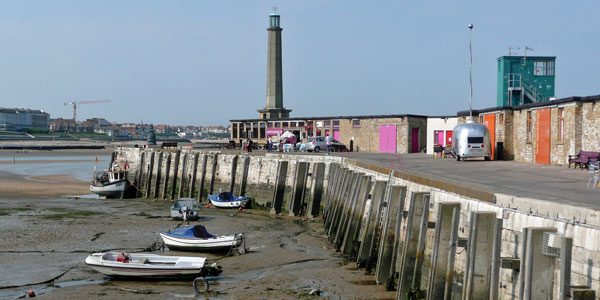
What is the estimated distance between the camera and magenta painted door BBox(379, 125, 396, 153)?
184 feet

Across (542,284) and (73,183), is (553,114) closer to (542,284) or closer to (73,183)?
(542,284)

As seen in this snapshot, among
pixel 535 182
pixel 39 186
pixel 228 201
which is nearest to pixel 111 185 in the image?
pixel 39 186

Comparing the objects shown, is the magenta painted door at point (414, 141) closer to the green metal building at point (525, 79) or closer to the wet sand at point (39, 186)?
the green metal building at point (525, 79)

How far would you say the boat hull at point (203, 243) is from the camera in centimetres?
2689

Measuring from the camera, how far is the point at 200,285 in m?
21.8

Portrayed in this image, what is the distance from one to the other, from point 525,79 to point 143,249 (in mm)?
40696

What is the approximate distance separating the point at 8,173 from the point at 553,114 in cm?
6600

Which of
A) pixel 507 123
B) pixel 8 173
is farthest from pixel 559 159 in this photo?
pixel 8 173

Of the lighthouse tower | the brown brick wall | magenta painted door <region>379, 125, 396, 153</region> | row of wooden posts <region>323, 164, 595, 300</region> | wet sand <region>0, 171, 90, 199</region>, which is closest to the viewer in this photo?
row of wooden posts <region>323, 164, 595, 300</region>

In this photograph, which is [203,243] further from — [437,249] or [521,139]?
[521,139]

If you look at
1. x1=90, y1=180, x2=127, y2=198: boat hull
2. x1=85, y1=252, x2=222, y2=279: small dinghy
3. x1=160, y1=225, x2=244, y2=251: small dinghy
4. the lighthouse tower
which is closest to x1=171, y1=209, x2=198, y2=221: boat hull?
x1=160, y1=225, x2=244, y2=251: small dinghy

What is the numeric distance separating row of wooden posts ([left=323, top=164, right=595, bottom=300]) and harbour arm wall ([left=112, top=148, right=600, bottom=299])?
0.06 ft

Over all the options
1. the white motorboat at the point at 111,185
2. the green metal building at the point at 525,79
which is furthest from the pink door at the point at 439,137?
the white motorboat at the point at 111,185

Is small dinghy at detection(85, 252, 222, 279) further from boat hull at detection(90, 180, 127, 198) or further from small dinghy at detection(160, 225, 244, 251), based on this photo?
boat hull at detection(90, 180, 127, 198)
